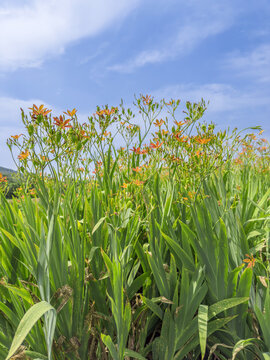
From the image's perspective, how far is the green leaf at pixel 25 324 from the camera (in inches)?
44.2

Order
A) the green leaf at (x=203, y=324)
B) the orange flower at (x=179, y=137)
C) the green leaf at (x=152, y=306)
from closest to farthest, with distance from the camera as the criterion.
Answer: the green leaf at (x=203, y=324) < the green leaf at (x=152, y=306) < the orange flower at (x=179, y=137)

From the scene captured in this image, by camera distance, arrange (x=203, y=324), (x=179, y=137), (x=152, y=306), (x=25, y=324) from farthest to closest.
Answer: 1. (x=179, y=137)
2. (x=152, y=306)
3. (x=203, y=324)
4. (x=25, y=324)

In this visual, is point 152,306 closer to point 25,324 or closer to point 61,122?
point 25,324

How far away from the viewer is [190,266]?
1.73 metres

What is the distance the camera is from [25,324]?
3.78ft

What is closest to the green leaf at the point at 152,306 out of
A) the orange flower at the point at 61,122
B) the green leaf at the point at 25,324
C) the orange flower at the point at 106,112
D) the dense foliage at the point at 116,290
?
the dense foliage at the point at 116,290

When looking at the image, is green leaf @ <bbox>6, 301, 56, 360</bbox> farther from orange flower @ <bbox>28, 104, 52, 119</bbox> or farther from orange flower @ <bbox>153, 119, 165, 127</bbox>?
orange flower @ <bbox>153, 119, 165, 127</bbox>

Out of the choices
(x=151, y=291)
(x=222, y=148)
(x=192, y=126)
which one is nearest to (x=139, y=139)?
(x=192, y=126)

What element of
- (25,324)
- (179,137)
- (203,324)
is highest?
(179,137)

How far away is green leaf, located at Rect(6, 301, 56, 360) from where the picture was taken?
1123 mm

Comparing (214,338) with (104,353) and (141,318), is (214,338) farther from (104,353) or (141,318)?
(104,353)

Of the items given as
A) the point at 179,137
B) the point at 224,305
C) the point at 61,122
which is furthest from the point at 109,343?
the point at 179,137

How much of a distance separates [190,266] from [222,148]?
113 cm

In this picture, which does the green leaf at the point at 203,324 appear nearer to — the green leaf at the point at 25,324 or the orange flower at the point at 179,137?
the green leaf at the point at 25,324
